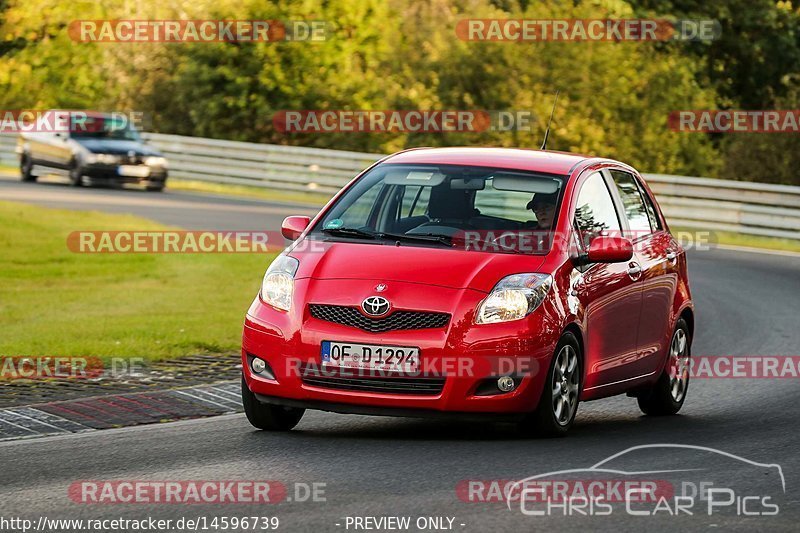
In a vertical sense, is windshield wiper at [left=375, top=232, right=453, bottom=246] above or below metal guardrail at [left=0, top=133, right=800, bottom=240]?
above

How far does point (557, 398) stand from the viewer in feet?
30.5

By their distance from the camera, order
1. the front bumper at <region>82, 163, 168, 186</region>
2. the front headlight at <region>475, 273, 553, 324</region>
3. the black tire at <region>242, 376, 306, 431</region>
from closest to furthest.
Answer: the front headlight at <region>475, 273, 553, 324</region> → the black tire at <region>242, 376, 306, 431</region> → the front bumper at <region>82, 163, 168, 186</region>

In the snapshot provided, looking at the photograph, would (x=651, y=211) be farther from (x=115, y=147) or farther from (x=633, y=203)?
(x=115, y=147)

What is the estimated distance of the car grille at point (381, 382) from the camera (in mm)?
8875

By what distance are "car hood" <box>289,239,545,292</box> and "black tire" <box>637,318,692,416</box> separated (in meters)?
2.08

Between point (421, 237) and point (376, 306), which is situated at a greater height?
point (421, 237)

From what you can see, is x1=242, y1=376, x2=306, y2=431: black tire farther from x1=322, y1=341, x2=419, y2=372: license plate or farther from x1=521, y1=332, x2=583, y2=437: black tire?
x1=521, y1=332, x2=583, y2=437: black tire

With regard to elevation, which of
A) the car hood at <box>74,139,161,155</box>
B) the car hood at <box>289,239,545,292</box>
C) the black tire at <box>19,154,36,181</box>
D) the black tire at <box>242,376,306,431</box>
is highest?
the car hood at <box>289,239,545,292</box>

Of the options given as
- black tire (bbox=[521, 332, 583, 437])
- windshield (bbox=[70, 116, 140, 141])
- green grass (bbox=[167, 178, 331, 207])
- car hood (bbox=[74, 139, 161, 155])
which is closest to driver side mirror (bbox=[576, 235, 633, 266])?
black tire (bbox=[521, 332, 583, 437])

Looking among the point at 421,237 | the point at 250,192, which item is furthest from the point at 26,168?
the point at 421,237

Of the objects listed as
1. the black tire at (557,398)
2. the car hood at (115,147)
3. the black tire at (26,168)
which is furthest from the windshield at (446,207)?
the black tire at (26,168)

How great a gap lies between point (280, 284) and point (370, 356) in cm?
83

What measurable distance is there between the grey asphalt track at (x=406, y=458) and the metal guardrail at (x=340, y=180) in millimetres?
14606

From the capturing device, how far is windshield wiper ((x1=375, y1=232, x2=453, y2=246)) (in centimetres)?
950
